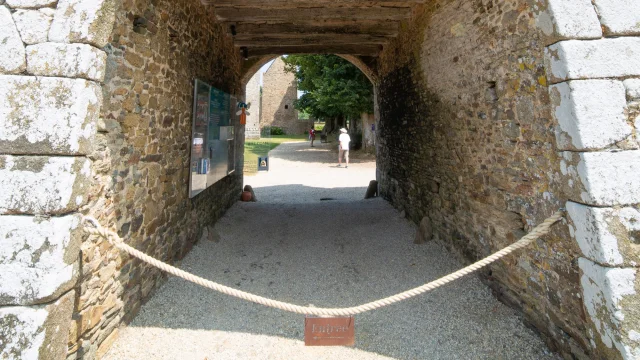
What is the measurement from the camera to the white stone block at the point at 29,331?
1850 millimetres

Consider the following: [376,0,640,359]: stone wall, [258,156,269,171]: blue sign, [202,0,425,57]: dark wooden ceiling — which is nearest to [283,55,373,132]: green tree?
[202,0,425,57]: dark wooden ceiling

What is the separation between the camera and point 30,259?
6.32 ft

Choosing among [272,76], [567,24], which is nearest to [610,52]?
[567,24]

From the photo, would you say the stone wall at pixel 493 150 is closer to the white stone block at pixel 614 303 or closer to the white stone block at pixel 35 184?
→ the white stone block at pixel 614 303

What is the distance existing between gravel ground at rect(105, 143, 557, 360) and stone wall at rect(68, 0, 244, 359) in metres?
0.34

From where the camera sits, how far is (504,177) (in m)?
3.14

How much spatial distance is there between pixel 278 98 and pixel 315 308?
3504cm

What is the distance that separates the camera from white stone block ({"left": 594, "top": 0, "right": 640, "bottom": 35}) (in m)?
2.04

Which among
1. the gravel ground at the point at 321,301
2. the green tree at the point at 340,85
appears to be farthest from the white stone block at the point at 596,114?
the green tree at the point at 340,85

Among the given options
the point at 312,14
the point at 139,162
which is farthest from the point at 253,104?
the point at 139,162

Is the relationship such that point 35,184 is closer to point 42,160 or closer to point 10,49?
point 42,160

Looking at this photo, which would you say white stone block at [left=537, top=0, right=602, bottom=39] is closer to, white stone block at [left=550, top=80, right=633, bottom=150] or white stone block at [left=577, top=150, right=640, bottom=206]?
white stone block at [left=550, top=80, right=633, bottom=150]

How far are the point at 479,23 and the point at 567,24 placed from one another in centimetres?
157

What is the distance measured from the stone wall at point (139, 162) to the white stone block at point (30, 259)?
1.26ft
